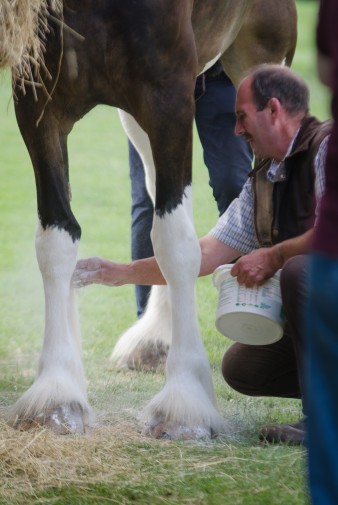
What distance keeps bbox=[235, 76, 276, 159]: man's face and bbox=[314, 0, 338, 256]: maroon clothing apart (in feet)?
6.67

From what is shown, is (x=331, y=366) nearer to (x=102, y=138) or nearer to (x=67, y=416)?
(x=67, y=416)

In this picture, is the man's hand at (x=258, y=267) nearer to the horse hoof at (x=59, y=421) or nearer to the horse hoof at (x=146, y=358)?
the horse hoof at (x=59, y=421)

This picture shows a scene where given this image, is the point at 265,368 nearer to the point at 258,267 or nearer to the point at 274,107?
the point at 258,267

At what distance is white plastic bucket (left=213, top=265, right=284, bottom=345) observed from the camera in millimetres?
3531

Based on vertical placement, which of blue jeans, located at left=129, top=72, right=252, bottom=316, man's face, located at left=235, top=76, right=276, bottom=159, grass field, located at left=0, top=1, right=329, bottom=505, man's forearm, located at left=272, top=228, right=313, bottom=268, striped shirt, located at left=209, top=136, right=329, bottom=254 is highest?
blue jeans, located at left=129, top=72, right=252, bottom=316

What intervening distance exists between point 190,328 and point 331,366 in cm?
218

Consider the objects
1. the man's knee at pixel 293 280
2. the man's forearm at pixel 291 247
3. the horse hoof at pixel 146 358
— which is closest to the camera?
the man's knee at pixel 293 280

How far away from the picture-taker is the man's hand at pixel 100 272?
4.08m

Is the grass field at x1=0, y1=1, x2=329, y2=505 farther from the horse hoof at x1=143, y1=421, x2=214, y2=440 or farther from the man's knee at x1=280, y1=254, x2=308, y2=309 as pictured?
the man's knee at x1=280, y1=254, x2=308, y2=309

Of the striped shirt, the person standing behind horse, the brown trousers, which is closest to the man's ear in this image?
the person standing behind horse

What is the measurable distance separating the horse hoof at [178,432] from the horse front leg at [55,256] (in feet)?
0.93

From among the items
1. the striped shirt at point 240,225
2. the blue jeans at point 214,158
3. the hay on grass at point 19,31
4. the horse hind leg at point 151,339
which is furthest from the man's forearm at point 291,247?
the blue jeans at point 214,158

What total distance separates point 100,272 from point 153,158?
528 millimetres

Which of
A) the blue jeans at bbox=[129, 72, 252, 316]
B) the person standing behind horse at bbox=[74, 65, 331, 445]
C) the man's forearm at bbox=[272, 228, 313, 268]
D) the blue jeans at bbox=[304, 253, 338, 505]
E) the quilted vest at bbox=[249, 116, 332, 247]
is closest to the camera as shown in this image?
the blue jeans at bbox=[304, 253, 338, 505]
